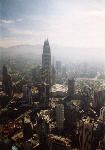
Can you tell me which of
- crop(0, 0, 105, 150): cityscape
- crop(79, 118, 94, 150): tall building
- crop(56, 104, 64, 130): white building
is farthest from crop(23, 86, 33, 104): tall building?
crop(79, 118, 94, 150): tall building

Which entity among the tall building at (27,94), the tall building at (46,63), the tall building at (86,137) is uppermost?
the tall building at (46,63)

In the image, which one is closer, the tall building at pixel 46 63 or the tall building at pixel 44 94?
the tall building at pixel 44 94

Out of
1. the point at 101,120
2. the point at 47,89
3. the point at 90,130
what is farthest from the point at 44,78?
the point at 90,130

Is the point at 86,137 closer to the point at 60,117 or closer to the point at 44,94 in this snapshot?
the point at 60,117

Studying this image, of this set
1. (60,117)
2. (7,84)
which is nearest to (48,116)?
(60,117)

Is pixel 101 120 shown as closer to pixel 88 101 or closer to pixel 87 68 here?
pixel 88 101

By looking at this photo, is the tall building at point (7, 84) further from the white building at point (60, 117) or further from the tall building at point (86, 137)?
the tall building at point (86, 137)

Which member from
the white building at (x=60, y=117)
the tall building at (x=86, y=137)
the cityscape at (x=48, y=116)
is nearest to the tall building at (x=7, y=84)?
the cityscape at (x=48, y=116)

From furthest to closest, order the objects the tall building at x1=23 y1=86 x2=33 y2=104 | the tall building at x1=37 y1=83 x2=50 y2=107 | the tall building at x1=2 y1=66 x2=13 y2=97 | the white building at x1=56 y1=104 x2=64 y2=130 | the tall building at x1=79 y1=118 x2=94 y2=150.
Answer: the tall building at x1=2 y1=66 x2=13 y2=97 < the tall building at x1=23 y1=86 x2=33 y2=104 < the tall building at x1=37 y1=83 x2=50 y2=107 < the white building at x1=56 y1=104 x2=64 y2=130 < the tall building at x1=79 y1=118 x2=94 y2=150

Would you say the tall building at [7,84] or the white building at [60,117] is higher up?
the tall building at [7,84]

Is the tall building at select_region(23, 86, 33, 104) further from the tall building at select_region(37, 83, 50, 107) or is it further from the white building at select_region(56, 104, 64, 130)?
the white building at select_region(56, 104, 64, 130)

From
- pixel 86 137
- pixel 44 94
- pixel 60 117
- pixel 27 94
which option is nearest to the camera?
pixel 86 137
